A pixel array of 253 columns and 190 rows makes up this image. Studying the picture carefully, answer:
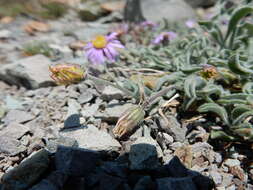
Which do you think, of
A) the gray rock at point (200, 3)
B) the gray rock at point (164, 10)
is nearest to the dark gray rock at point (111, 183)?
the gray rock at point (164, 10)

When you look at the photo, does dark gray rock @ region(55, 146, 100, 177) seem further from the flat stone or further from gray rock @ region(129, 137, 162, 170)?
the flat stone

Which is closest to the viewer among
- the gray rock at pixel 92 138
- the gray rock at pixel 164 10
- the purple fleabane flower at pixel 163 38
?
the gray rock at pixel 92 138

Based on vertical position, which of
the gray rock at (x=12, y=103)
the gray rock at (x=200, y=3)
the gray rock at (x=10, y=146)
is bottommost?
the gray rock at (x=10, y=146)

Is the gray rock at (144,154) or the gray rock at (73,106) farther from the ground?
the gray rock at (73,106)

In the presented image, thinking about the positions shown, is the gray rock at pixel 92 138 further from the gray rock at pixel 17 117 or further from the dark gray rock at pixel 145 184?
the gray rock at pixel 17 117

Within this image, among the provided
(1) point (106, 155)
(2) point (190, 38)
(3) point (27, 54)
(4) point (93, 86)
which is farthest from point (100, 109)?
(3) point (27, 54)

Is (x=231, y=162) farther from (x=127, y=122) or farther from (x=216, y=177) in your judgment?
(x=127, y=122)

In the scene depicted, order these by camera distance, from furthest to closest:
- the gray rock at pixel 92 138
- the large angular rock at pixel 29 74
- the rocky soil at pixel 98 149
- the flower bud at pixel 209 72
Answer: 1. the large angular rock at pixel 29 74
2. the flower bud at pixel 209 72
3. the gray rock at pixel 92 138
4. the rocky soil at pixel 98 149
